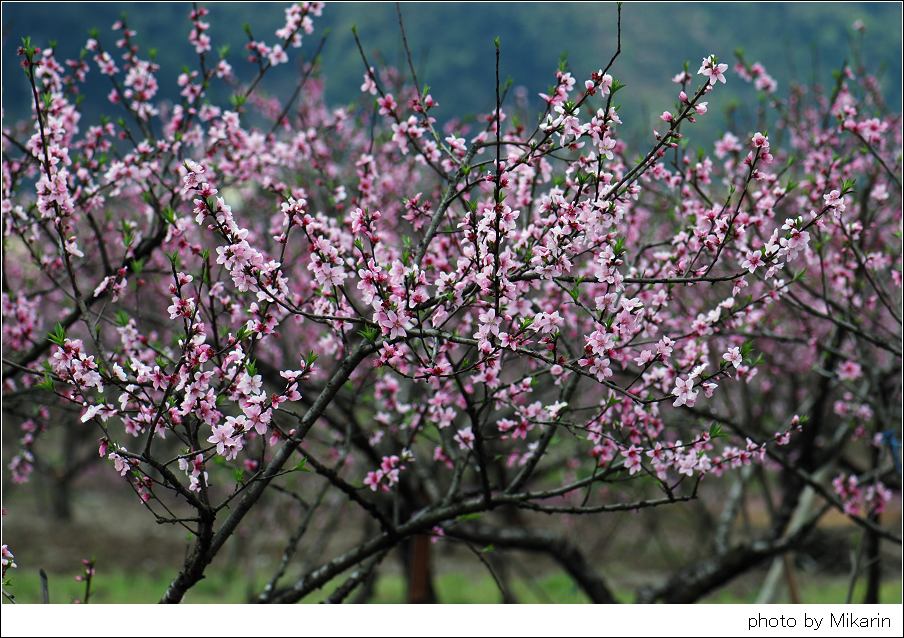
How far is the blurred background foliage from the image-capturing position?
13.3 ft

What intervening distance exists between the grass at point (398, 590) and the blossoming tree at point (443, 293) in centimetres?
438

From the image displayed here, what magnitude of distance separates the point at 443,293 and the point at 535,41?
6.77 metres

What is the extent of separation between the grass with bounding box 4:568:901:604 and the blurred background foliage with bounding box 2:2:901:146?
19.5 ft

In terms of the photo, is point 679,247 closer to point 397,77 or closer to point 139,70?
point 139,70

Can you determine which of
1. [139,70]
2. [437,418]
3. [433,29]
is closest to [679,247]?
[437,418]

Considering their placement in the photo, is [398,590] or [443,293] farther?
[398,590]

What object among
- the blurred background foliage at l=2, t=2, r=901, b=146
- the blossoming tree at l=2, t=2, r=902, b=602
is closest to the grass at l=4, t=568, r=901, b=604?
the blossoming tree at l=2, t=2, r=902, b=602

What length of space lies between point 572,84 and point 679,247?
83cm

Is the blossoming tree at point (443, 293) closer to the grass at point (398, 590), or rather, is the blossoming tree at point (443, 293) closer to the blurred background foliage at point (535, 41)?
the blurred background foliage at point (535, 41)

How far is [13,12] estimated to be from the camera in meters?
4.75

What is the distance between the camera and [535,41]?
8594 mm
